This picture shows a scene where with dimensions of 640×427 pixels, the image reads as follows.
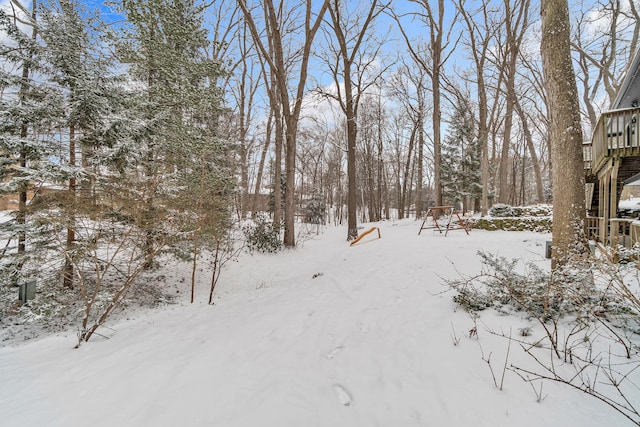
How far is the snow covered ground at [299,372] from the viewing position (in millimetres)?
1790

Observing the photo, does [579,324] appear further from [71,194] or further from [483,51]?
[483,51]

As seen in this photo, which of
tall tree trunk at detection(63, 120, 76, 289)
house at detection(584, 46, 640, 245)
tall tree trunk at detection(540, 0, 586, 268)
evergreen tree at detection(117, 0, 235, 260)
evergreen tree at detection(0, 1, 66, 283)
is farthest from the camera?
house at detection(584, 46, 640, 245)

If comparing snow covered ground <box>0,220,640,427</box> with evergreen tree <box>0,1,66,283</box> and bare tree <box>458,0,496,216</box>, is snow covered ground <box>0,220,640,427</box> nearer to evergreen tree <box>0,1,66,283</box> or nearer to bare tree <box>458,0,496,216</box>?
evergreen tree <box>0,1,66,283</box>

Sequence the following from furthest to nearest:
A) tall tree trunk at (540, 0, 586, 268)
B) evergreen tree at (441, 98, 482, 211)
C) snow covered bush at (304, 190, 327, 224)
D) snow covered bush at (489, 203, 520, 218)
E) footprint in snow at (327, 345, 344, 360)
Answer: snow covered bush at (304, 190, 327, 224) → evergreen tree at (441, 98, 482, 211) → snow covered bush at (489, 203, 520, 218) → tall tree trunk at (540, 0, 586, 268) → footprint in snow at (327, 345, 344, 360)

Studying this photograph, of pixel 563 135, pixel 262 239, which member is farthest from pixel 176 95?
pixel 563 135

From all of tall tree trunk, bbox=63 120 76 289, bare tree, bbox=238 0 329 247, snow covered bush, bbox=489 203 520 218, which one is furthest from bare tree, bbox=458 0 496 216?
tall tree trunk, bbox=63 120 76 289

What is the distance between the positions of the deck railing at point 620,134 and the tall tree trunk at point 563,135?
4457 mm

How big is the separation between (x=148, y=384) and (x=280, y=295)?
2.72 m

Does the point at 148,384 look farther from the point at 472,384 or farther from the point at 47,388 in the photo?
the point at 472,384

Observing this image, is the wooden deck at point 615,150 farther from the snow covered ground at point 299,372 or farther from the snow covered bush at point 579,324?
the snow covered ground at point 299,372

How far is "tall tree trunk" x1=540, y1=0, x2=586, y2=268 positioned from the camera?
3086 millimetres

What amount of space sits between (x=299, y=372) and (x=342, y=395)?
0.46 metres

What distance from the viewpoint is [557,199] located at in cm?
321

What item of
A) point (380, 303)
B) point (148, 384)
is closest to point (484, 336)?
point (380, 303)
